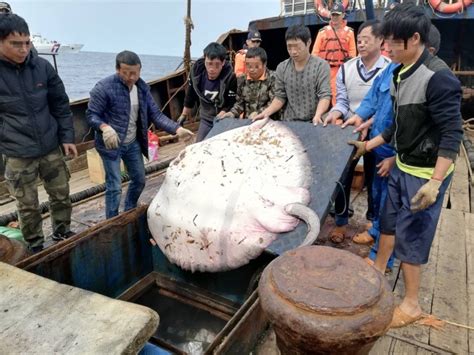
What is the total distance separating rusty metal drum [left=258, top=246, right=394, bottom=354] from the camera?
49.6 inches

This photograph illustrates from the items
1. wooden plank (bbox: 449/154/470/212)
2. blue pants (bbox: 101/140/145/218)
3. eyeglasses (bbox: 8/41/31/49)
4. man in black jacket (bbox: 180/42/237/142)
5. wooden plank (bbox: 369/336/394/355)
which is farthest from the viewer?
wooden plank (bbox: 449/154/470/212)

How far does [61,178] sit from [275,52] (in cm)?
838

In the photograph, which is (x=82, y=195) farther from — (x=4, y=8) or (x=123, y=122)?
(x=4, y=8)

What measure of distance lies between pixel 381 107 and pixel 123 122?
2526mm

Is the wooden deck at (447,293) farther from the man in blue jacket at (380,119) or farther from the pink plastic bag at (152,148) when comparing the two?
the pink plastic bag at (152,148)

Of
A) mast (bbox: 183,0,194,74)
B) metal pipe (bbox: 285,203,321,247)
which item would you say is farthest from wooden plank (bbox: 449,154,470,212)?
mast (bbox: 183,0,194,74)

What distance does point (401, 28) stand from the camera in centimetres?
201

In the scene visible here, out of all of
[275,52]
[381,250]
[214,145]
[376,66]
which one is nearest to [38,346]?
[214,145]

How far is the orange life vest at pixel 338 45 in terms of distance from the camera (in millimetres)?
5586

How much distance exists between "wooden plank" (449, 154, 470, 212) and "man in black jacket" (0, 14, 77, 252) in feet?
14.4

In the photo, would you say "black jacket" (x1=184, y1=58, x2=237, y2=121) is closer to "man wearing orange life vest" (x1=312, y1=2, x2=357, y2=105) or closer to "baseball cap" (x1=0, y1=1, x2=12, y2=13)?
"baseball cap" (x1=0, y1=1, x2=12, y2=13)

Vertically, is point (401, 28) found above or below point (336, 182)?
above

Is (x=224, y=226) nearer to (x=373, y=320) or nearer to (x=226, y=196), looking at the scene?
(x=226, y=196)

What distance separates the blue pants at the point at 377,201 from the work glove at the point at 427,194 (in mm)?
838
